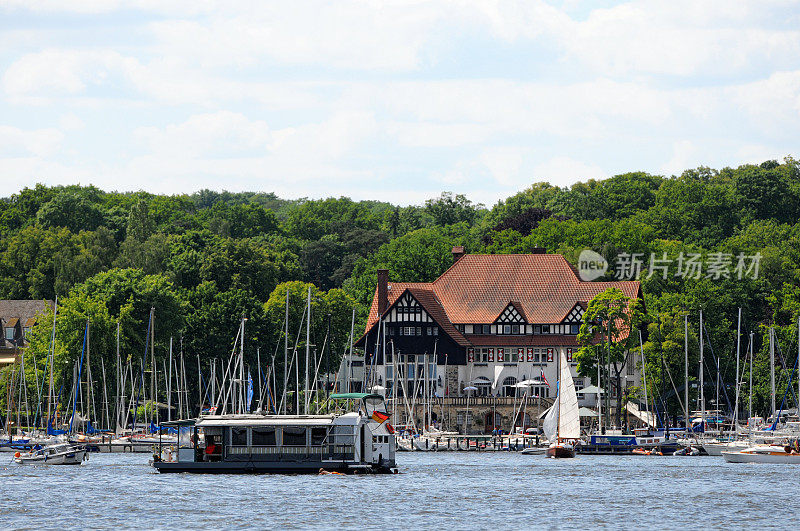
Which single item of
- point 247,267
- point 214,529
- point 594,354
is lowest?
point 214,529

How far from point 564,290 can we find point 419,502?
3269 inches

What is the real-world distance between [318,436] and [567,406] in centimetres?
3005

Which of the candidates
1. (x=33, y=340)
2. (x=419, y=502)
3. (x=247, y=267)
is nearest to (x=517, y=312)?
(x=247, y=267)

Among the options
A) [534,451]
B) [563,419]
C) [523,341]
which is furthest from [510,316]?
[563,419]

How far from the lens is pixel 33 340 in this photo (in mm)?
134625

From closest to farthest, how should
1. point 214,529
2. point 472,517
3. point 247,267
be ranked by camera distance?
point 214,529 < point 472,517 < point 247,267

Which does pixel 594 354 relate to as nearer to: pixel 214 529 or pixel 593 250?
pixel 593 250

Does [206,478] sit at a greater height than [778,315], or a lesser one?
lesser

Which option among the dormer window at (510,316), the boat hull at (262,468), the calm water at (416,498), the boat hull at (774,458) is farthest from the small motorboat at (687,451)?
the boat hull at (262,468)

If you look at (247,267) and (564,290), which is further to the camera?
(247,267)

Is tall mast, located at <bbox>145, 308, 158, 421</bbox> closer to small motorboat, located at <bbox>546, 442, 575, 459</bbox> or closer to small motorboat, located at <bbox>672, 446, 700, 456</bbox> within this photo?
small motorboat, located at <bbox>546, 442, 575, 459</bbox>

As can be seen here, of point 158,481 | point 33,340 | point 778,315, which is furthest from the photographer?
point 778,315

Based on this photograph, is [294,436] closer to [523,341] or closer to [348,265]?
[523,341]

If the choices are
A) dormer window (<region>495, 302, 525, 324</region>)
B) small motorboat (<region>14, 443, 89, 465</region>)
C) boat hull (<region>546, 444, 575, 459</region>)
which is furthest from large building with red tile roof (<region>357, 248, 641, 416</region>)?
small motorboat (<region>14, 443, 89, 465</region>)
